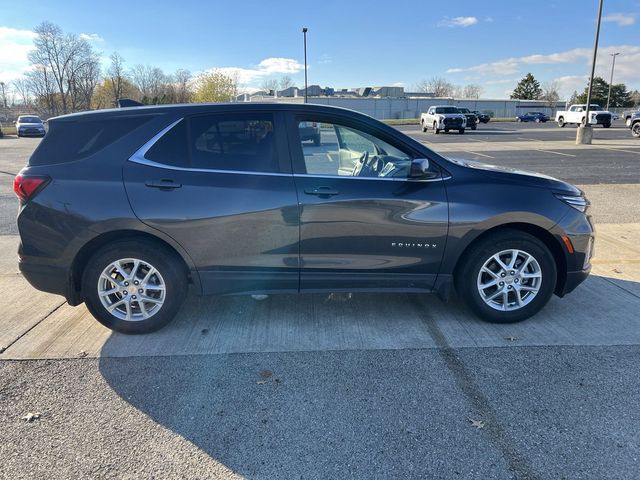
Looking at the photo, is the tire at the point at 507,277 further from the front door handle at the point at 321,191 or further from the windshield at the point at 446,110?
the windshield at the point at 446,110

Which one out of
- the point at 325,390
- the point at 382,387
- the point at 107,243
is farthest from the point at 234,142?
the point at 382,387

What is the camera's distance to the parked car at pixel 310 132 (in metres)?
3.67

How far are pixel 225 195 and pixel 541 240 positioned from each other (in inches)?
102

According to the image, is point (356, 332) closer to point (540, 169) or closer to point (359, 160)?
point (359, 160)

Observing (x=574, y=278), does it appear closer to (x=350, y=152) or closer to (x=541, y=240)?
(x=541, y=240)

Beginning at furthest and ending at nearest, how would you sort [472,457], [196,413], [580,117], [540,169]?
[580,117] → [540,169] → [196,413] → [472,457]

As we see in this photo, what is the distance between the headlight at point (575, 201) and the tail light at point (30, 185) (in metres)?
3.99

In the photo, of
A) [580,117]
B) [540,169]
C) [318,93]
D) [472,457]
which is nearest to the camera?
[472,457]

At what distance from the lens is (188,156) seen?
3566 mm

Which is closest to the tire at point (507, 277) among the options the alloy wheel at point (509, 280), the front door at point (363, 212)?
the alloy wheel at point (509, 280)


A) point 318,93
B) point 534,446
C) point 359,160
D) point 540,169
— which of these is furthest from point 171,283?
point 318,93

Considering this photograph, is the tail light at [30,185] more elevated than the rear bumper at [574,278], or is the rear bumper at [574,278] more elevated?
the tail light at [30,185]

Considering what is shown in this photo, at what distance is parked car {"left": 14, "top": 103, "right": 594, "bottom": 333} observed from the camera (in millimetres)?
3494

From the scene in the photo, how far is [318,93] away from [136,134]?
79.5 m
